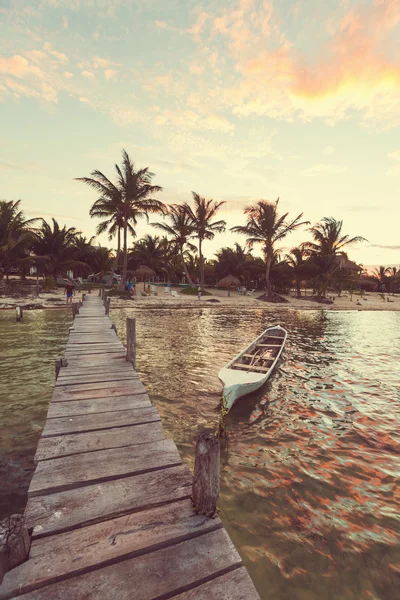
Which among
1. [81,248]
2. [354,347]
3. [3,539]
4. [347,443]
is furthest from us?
[81,248]

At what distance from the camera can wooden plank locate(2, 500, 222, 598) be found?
6.69 feet

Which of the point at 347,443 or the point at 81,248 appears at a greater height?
the point at 81,248

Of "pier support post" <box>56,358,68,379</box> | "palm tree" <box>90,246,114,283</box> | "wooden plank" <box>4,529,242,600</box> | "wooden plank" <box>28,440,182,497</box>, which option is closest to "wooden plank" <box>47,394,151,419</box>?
"wooden plank" <box>28,440,182,497</box>

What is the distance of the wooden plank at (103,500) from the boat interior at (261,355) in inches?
190

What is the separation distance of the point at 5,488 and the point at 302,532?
407 cm

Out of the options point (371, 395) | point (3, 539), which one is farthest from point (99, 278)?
point (3, 539)

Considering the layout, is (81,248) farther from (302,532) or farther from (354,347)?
(302,532)

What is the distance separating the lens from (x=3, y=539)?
6.30ft

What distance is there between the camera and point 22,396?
6953 millimetres

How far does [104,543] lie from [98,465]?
1066mm

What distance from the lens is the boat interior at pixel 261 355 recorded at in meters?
7.83

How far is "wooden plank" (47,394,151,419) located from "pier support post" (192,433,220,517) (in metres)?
2.47

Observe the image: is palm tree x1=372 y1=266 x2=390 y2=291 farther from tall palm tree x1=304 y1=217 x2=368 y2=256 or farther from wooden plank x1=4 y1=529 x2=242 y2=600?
wooden plank x1=4 y1=529 x2=242 y2=600

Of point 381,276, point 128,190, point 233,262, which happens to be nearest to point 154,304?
point 128,190
